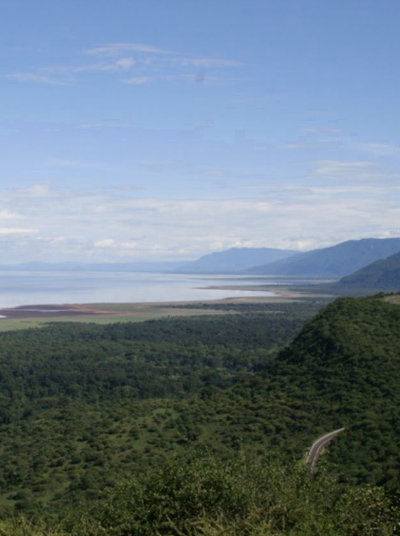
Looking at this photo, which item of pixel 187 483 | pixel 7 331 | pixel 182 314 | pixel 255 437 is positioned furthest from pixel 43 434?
pixel 182 314

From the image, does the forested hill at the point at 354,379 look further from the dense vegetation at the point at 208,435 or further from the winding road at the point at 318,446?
the winding road at the point at 318,446

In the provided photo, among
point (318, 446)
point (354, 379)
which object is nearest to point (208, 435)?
point (318, 446)

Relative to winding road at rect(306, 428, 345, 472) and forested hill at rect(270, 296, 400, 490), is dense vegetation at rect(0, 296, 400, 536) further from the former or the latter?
winding road at rect(306, 428, 345, 472)

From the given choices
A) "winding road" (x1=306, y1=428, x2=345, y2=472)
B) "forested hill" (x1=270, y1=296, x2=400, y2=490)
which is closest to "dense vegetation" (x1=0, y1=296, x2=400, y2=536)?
"forested hill" (x1=270, y1=296, x2=400, y2=490)

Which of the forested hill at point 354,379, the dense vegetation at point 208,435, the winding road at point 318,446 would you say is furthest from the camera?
the winding road at point 318,446

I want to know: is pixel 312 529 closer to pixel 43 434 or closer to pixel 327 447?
pixel 327 447

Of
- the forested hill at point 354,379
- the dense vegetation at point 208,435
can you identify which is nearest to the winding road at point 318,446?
the dense vegetation at point 208,435
